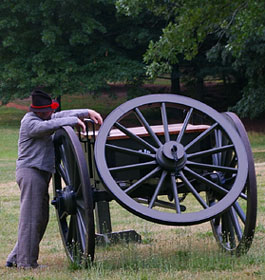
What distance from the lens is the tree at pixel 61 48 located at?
1296 inches

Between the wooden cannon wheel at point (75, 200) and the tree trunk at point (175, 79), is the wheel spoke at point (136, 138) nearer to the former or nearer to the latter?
the wooden cannon wheel at point (75, 200)

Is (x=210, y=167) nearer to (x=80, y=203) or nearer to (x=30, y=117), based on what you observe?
(x=80, y=203)

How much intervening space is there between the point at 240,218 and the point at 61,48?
29323 mm

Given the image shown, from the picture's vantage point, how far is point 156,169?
502 centimetres

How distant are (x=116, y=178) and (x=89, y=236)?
0.63 metres

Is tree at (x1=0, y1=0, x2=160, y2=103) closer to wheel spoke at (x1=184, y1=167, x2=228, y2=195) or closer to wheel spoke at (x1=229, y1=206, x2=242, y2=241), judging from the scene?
wheel spoke at (x1=229, y1=206, x2=242, y2=241)

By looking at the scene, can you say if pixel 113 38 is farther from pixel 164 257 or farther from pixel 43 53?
pixel 164 257

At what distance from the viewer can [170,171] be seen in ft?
16.5

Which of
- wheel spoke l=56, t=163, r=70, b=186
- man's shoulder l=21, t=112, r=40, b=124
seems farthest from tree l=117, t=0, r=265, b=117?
man's shoulder l=21, t=112, r=40, b=124

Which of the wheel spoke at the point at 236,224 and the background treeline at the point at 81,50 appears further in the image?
the background treeline at the point at 81,50

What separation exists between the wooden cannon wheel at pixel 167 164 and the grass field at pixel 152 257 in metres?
0.45

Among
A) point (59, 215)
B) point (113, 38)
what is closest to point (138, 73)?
point (113, 38)

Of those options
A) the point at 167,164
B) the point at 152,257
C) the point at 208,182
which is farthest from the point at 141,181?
the point at 152,257

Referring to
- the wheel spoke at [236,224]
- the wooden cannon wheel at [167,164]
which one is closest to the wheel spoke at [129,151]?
the wooden cannon wheel at [167,164]
